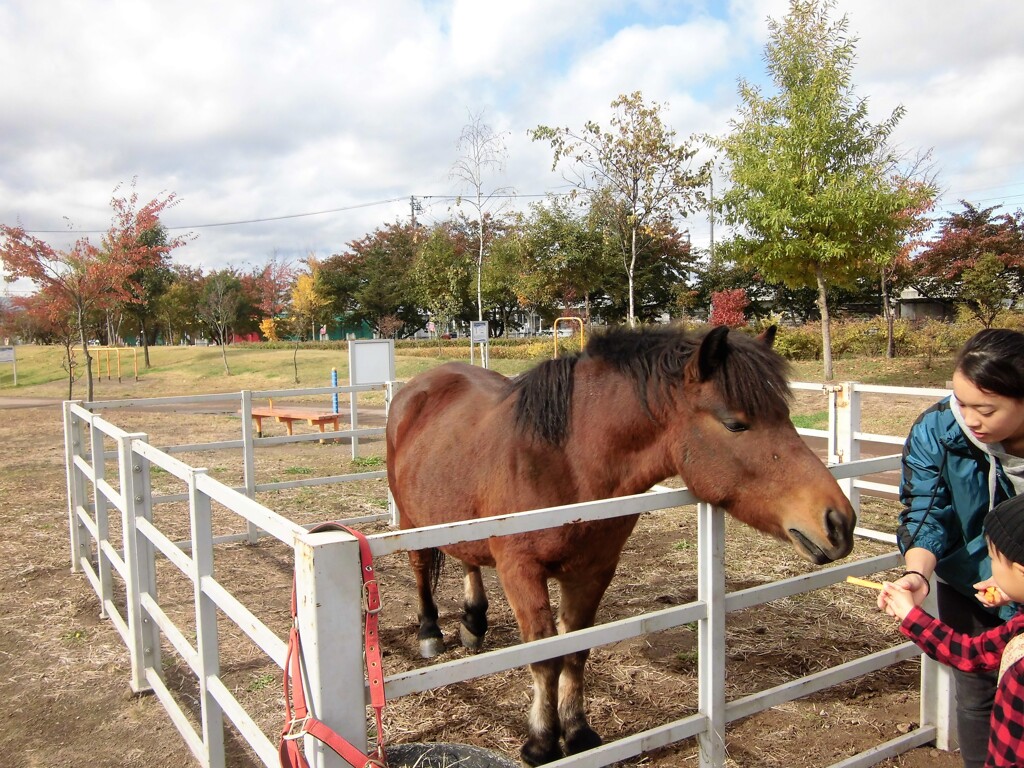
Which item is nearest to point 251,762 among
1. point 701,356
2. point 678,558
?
point 701,356

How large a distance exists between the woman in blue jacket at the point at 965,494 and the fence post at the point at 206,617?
2.14 m

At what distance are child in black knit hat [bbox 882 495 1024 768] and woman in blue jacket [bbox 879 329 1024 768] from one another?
0.43 ft

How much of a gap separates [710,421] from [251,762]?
2368 millimetres

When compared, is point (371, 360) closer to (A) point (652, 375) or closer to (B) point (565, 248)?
(A) point (652, 375)

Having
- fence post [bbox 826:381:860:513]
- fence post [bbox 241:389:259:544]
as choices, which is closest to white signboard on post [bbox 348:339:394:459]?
fence post [bbox 241:389:259:544]

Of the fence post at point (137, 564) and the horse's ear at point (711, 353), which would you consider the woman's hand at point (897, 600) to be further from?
the fence post at point (137, 564)

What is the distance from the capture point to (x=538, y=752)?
8.17 feet

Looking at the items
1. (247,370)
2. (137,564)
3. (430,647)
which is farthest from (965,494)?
(247,370)

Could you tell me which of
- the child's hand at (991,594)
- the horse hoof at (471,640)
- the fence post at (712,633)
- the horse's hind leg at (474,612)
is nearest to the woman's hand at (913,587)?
the child's hand at (991,594)

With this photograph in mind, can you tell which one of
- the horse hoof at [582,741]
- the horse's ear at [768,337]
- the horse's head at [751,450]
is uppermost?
the horse's ear at [768,337]

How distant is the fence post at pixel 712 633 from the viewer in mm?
2121

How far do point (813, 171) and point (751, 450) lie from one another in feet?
42.7

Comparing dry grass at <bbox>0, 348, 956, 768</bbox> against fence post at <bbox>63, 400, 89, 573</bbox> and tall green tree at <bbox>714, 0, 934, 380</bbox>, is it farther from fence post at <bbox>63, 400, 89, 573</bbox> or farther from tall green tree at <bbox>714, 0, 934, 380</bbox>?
tall green tree at <bbox>714, 0, 934, 380</bbox>

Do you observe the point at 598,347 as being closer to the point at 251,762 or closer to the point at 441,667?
the point at 441,667
